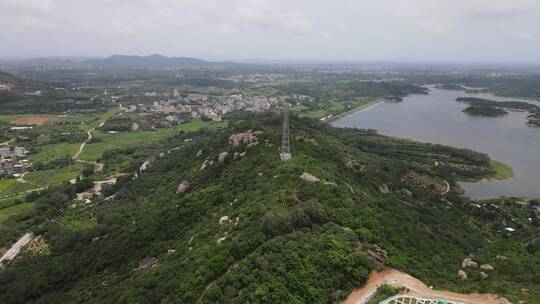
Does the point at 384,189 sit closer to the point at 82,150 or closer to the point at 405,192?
the point at 405,192

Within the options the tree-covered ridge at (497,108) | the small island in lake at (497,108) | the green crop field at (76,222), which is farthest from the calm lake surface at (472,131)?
the green crop field at (76,222)

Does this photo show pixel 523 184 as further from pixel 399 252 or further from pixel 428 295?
pixel 428 295

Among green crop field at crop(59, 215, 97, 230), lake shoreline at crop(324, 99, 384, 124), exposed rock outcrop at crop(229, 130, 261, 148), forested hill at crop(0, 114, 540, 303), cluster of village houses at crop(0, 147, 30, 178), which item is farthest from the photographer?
lake shoreline at crop(324, 99, 384, 124)

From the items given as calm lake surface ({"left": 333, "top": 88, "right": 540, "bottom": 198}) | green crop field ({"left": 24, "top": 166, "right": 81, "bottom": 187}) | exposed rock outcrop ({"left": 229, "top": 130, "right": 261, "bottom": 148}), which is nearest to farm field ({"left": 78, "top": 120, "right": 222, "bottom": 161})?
green crop field ({"left": 24, "top": 166, "right": 81, "bottom": 187})

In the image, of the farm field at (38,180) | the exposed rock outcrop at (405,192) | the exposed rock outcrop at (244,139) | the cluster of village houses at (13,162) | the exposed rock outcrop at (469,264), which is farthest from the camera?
the cluster of village houses at (13,162)

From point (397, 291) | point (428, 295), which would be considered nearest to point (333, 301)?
Result: point (397, 291)

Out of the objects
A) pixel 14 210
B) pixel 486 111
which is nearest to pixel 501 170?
pixel 486 111

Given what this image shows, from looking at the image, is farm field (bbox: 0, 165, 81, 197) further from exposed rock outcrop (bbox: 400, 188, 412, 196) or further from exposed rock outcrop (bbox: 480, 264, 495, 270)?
exposed rock outcrop (bbox: 480, 264, 495, 270)

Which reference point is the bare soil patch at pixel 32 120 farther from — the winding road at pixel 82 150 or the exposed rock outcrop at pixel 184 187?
the exposed rock outcrop at pixel 184 187
